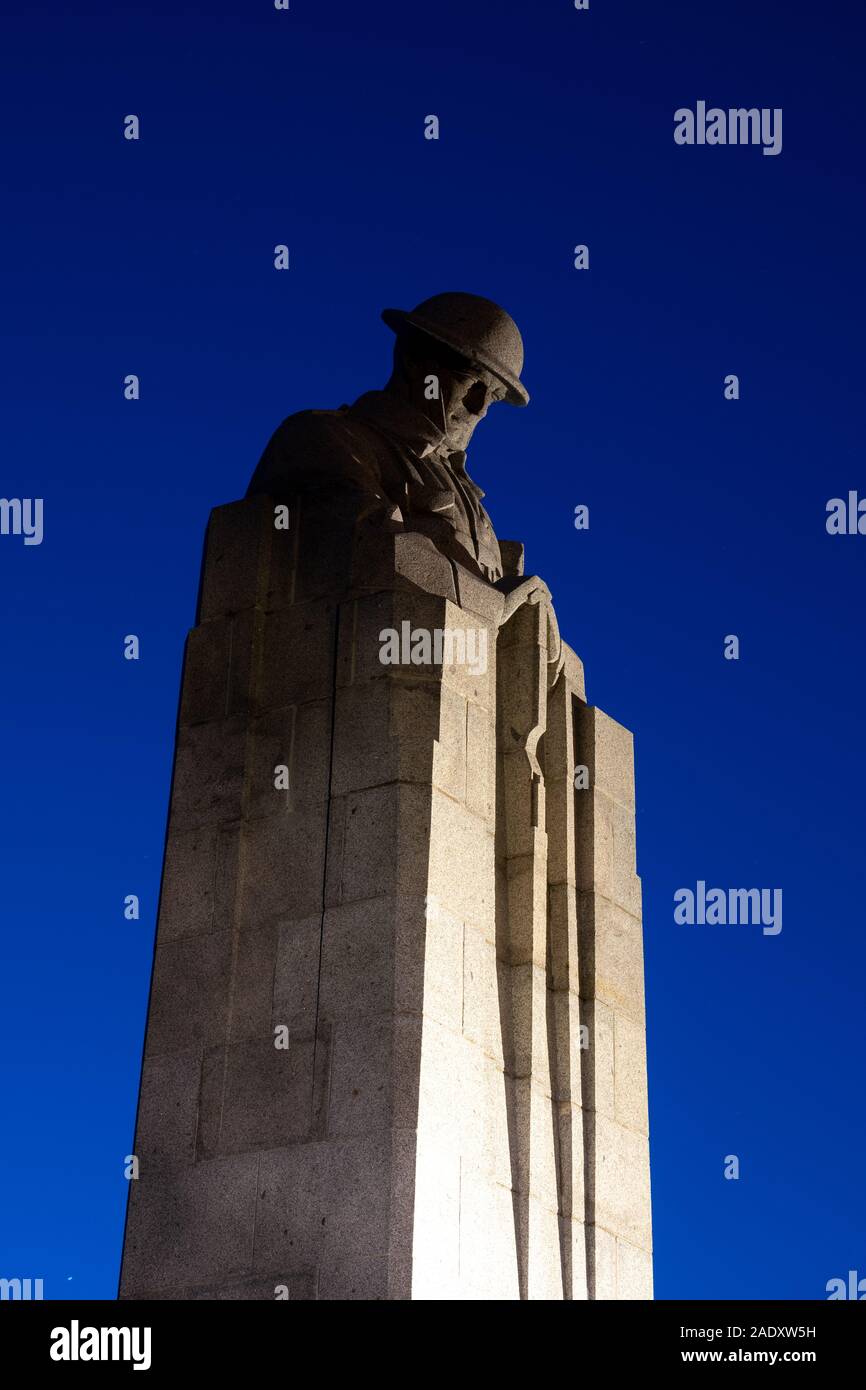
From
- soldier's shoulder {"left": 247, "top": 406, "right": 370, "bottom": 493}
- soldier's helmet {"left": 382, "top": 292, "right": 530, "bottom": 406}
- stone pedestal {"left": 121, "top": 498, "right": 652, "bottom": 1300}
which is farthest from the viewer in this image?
soldier's helmet {"left": 382, "top": 292, "right": 530, "bottom": 406}

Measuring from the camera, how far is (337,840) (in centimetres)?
1584

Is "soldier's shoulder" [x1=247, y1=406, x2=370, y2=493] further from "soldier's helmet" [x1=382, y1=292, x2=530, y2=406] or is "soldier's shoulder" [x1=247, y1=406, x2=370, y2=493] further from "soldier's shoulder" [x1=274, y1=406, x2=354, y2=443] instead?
"soldier's helmet" [x1=382, y1=292, x2=530, y2=406]

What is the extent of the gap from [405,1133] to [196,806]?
3.50 metres

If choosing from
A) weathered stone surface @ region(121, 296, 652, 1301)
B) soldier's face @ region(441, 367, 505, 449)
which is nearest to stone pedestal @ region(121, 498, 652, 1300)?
weathered stone surface @ region(121, 296, 652, 1301)

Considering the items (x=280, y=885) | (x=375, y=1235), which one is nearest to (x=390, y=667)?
(x=280, y=885)

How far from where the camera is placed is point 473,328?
1881cm

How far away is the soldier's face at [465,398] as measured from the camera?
18.9 meters

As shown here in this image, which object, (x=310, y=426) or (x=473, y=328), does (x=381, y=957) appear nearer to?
(x=310, y=426)

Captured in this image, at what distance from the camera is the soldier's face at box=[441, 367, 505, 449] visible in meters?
18.9

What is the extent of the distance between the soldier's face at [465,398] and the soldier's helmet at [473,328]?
0.10 meters

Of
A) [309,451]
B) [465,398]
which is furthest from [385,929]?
[465,398]

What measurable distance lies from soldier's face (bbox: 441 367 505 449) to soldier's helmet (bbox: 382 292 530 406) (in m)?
0.10

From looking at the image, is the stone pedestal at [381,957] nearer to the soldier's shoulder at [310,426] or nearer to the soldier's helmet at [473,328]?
the soldier's shoulder at [310,426]
